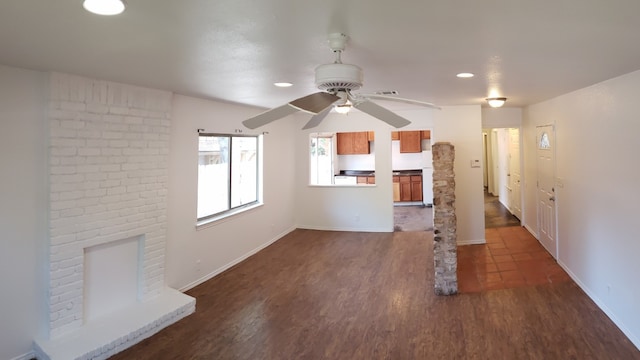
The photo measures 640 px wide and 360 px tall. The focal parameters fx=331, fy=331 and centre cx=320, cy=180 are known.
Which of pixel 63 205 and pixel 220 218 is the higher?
pixel 63 205

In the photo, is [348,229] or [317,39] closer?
[317,39]

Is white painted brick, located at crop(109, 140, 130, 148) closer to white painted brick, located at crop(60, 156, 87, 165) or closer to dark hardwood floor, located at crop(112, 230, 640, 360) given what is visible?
white painted brick, located at crop(60, 156, 87, 165)

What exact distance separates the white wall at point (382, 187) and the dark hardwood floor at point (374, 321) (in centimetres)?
145

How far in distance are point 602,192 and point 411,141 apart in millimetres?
5716

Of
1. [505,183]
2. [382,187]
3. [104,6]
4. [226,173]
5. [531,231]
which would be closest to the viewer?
[104,6]

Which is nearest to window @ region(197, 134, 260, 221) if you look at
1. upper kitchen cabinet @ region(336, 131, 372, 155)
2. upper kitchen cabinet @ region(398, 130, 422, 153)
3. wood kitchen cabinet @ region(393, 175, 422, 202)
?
upper kitchen cabinet @ region(336, 131, 372, 155)

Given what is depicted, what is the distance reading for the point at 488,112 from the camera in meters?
5.59

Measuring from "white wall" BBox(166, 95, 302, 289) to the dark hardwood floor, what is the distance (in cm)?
27

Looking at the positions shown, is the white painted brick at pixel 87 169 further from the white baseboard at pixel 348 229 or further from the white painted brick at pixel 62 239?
the white baseboard at pixel 348 229

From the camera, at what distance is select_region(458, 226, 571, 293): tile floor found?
12.6ft

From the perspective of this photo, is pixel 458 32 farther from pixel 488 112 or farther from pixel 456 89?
pixel 488 112

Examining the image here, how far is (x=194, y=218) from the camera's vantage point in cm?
392

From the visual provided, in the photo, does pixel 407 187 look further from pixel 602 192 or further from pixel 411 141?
pixel 602 192

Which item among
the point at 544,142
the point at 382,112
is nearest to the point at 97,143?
the point at 382,112
